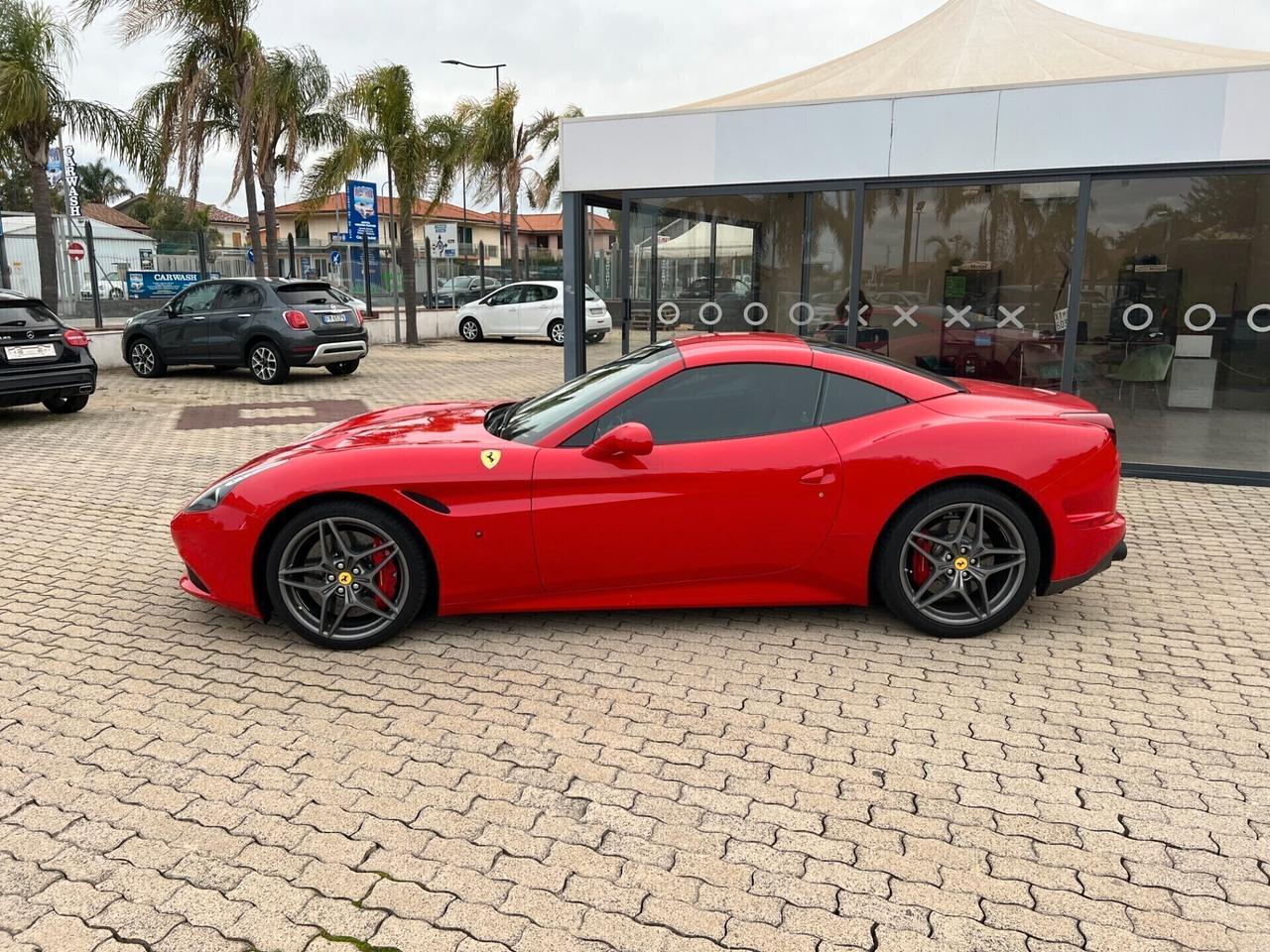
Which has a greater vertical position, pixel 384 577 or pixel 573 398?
pixel 573 398

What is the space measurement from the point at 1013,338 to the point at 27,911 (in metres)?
8.71

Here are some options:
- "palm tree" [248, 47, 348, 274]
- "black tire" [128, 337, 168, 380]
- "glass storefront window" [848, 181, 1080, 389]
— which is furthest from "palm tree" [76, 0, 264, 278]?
"glass storefront window" [848, 181, 1080, 389]

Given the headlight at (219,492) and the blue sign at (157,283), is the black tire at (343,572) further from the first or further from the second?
the blue sign at (157,283)

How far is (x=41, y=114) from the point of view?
628 inches

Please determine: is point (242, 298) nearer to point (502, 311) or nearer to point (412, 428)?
point (502, 311)

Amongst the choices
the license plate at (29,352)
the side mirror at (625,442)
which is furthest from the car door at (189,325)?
the side mirror at (625,442)

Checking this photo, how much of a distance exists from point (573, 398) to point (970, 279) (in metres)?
6.22

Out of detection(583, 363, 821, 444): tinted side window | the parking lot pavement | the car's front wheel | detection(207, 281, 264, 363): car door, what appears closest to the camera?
the parking lot pavement

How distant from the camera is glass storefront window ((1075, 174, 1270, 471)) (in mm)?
8492

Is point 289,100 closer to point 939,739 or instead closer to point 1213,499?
point 1213,499

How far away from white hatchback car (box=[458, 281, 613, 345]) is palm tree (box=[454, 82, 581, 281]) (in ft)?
16.3

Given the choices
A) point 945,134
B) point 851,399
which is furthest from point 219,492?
point 945,134

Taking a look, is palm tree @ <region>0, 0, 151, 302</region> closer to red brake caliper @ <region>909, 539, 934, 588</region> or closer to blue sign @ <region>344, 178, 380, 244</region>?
blue sign @ <region>344, 178, 380, 244</region>

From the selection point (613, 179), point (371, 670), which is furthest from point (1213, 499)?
point (371, 670)
